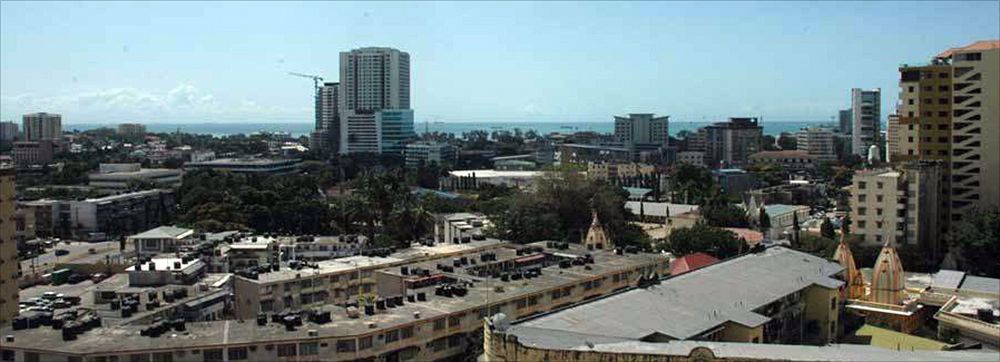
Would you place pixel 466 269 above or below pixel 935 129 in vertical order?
below

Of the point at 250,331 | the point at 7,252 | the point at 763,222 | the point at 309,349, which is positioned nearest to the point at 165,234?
the point at 7,252

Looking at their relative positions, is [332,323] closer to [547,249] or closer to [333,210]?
[547,249]

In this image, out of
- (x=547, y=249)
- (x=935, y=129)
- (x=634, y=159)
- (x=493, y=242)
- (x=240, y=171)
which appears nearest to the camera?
(x=547, y=249)

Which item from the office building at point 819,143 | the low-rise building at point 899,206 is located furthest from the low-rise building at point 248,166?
the office building at point 819,143

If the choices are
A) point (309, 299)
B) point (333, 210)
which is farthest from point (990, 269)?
point (333, 210)

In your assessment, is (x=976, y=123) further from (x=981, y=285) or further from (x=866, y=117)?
(x=866, y=117)

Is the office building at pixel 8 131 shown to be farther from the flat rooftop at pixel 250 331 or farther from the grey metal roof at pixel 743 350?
the grey metal roof at pixel 743 350
